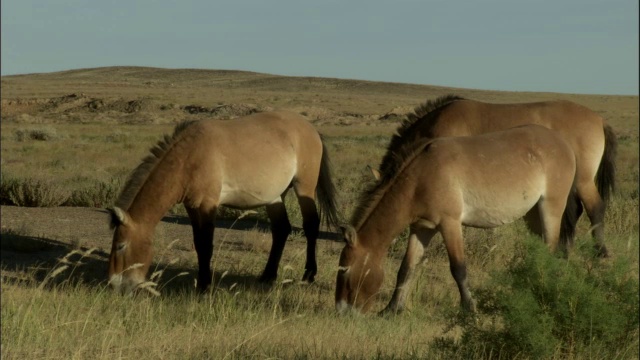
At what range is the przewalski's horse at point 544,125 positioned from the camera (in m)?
11.4

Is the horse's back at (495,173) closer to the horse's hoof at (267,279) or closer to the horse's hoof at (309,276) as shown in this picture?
the horse's hoof at (309,276)

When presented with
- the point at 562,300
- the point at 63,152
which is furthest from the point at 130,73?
the point at 63,152

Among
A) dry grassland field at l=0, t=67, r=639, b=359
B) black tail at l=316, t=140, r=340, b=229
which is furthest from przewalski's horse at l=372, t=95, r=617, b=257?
black tail at l=316, t=140, r=340, b=229

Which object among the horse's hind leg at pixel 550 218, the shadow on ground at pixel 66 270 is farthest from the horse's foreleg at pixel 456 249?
the shadow on ground at pixel 66 270

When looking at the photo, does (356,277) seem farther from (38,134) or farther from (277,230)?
(38,134)

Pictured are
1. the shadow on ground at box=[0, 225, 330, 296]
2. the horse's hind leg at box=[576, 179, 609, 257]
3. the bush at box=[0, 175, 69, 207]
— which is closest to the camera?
the shadow on ground at box=[0, 225, 330, 296]

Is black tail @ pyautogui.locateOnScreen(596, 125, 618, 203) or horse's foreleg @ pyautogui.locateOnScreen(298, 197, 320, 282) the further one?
black tail @ pyautogui.locateOnScreen(596, 125, 618, 203)

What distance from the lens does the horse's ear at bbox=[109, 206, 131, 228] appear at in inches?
383

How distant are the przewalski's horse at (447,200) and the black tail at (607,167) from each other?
132 inches

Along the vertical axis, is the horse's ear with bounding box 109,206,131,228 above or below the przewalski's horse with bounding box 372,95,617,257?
below

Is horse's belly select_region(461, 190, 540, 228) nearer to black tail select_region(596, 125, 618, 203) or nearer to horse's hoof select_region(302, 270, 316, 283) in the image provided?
horse's hoof select_region(302, 270, 316, 283)

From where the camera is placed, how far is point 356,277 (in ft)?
28.8

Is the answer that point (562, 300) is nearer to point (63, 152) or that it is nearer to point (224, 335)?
point (224, 335)

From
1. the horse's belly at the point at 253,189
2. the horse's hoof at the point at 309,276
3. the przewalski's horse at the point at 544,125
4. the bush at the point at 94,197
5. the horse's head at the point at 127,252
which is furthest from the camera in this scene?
the bush at the point at 94,197
